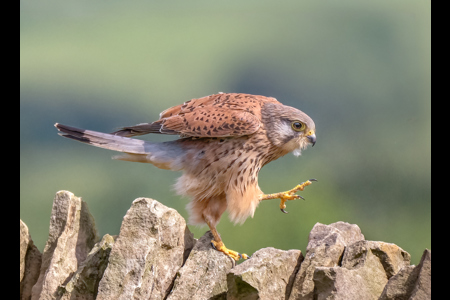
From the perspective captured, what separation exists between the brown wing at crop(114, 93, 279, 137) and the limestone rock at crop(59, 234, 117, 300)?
641 millimetres

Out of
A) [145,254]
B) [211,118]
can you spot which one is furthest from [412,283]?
[211,118]

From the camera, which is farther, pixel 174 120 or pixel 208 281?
pixel 174 120

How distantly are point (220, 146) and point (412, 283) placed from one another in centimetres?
116

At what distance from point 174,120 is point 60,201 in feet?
2.36

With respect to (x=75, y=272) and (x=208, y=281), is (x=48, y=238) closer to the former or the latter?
(x=75, y=272)

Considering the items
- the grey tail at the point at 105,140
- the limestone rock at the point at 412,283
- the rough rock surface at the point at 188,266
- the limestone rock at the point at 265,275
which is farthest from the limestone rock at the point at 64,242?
the limestone rock at the point at 412,283

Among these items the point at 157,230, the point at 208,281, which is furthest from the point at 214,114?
the point at 208,281

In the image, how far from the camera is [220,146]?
2.68 meters

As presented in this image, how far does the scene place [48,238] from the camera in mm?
2729

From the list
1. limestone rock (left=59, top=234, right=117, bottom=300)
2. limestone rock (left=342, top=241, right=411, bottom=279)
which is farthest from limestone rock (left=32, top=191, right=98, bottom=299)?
limestone rock (left=342, top=241, right=411, bottom=279)

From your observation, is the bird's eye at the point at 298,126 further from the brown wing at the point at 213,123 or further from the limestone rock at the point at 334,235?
the limestone rock at the point at 334,235

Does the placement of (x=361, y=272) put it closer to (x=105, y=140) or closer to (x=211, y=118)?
(x=211, y=118)

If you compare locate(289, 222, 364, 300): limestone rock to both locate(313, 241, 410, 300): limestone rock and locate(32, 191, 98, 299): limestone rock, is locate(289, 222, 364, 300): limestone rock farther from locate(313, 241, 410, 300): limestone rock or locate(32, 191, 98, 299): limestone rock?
locate(32, 191, 98, 299): limestone rock

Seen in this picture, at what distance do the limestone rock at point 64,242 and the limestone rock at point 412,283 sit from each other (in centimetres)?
151
